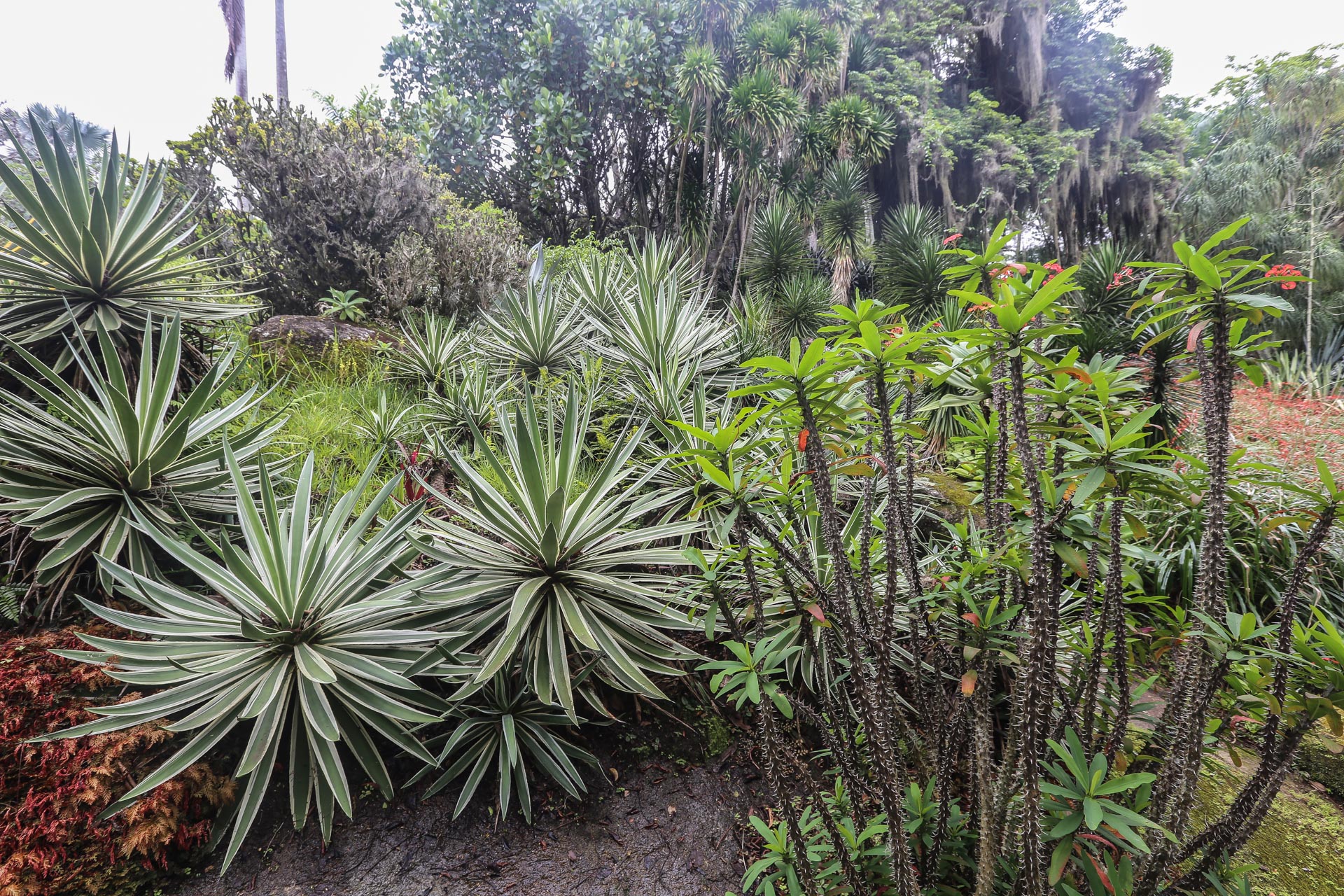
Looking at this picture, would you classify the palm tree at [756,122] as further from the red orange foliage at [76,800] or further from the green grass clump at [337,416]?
the red orange foliage at [76,800]

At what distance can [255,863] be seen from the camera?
2119mm

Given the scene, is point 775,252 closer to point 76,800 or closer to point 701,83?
point 701,83

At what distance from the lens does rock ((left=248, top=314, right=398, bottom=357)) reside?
5.73 meters

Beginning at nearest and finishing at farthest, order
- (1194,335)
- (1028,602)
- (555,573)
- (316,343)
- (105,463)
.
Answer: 1. (1194,335)
2. (1028,602)
3. (555,573)
4. (105,463)
5. (316,343)

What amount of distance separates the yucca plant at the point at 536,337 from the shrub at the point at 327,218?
2.32m

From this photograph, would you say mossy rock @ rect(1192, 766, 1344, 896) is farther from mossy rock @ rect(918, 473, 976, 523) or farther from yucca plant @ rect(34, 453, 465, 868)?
yucca plant @ rect(34, 453, 465, 868)

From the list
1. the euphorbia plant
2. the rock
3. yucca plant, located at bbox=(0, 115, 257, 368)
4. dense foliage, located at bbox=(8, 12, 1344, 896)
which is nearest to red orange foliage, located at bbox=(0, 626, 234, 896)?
dense foliage, located at bbox=(8, 12, 1344, 896)

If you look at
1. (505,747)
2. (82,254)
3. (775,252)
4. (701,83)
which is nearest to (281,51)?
(701,83)

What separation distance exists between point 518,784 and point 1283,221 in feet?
62.3

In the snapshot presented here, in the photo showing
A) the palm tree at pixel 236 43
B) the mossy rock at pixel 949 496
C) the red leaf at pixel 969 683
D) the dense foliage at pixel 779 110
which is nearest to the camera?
the red leaf at pixel 969 683

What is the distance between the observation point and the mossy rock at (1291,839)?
2.08 meters

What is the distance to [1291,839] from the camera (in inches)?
90.4

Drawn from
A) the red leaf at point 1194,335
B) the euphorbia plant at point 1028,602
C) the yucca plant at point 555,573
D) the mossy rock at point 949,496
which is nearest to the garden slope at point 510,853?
the yucca plant at point 555,573

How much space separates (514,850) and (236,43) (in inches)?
913
